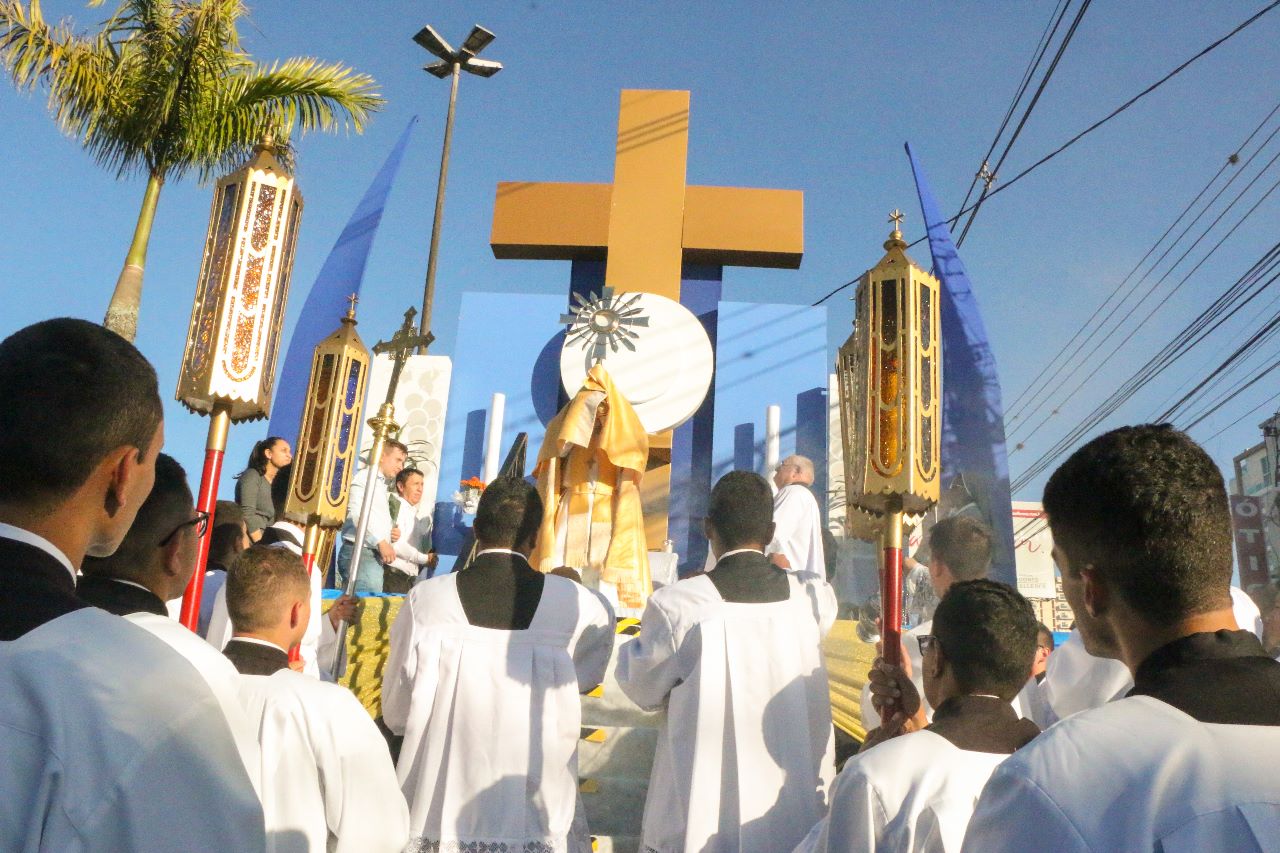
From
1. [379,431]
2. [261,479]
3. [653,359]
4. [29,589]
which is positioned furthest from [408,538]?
[29,589]

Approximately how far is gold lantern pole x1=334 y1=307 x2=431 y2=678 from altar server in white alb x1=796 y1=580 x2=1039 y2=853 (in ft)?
9.45

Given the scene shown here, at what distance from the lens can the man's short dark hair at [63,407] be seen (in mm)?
1517

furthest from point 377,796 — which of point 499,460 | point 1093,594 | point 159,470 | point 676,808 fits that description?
point 499,460

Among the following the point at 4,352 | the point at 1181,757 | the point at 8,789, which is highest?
the point at 4,352

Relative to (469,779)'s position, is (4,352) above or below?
above

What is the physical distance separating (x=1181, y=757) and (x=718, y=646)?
9.25ft

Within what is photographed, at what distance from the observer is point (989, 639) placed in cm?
272

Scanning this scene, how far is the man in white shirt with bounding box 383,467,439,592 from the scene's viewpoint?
318 inches

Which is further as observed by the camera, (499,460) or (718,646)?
(499,460)

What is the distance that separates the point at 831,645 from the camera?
640 cm

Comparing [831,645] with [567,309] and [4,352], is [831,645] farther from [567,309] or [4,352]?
[567,309]

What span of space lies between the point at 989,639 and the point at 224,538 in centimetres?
333

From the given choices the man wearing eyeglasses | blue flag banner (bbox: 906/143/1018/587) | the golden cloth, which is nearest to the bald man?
the golden cloth

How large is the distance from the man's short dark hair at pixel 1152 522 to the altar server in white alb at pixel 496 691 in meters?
2.73
